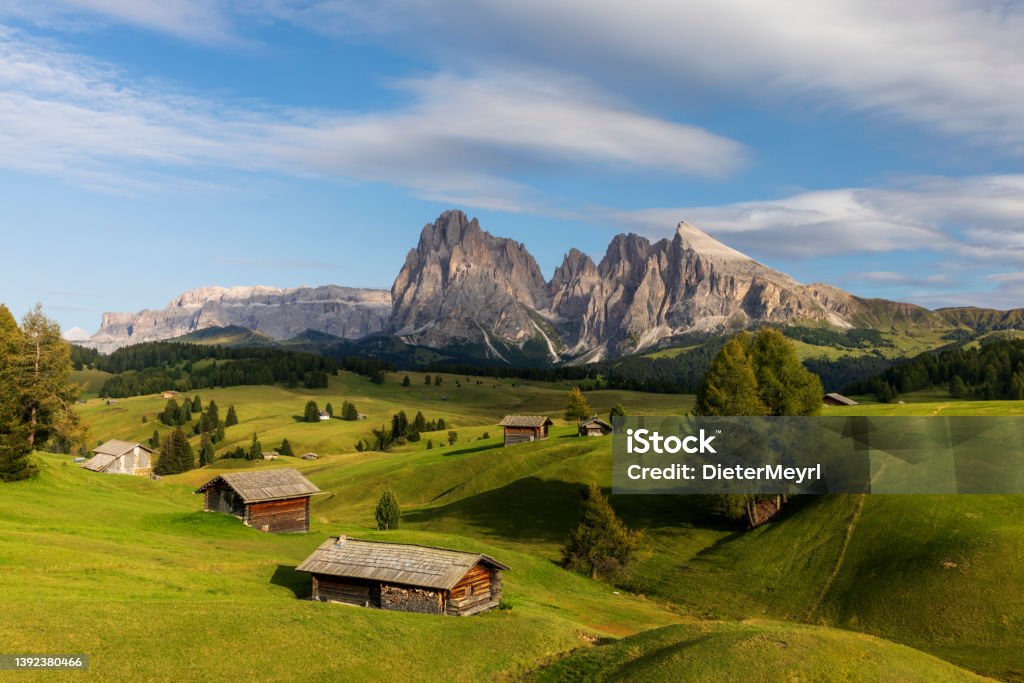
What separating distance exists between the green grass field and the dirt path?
0.68 feet

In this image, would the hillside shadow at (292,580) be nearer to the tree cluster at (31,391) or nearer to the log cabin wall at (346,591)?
the log cabin wall at (346,591)

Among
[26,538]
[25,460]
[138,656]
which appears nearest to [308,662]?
[138,656]

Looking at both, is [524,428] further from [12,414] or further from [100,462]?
[12,414]

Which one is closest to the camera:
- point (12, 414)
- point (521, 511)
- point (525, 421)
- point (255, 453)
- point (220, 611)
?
point (220, 611)

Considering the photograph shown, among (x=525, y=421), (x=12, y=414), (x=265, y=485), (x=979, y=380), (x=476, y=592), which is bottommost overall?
(x=476, y=592)

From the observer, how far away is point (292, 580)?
4678cm

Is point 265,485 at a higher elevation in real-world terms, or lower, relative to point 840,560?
higher

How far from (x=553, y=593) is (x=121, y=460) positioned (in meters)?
105

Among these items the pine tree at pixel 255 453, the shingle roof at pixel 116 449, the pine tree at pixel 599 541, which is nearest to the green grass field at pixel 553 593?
the pine tree at pixel 599 541

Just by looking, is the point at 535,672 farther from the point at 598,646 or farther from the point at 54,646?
the point at 54,646

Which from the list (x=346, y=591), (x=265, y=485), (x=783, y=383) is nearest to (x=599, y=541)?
(x=346, y=591)

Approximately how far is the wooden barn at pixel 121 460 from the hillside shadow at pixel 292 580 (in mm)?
92020

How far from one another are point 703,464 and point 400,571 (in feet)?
145

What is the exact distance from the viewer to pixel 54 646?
1009 inches
